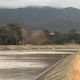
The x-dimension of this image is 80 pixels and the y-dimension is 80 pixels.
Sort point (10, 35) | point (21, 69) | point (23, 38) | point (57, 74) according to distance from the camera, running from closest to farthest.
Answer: point (57, 74), point (21, 69), point (23, 38), point (10, 35)

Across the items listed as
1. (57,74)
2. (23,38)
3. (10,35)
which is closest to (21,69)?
(57,74)

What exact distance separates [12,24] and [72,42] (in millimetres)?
14491

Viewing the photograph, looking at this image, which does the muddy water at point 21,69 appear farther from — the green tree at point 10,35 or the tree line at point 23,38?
the green tree at point 10,35

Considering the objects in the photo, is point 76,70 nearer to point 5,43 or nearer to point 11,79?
point 11,79

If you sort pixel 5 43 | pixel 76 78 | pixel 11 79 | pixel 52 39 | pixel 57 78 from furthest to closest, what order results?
pixel 52 39 → pixel 5 43 → pixel 11 79 → pixel 57 78 → pixel 76 78

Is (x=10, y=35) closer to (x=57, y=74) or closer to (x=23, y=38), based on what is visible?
(x=23, y=38)

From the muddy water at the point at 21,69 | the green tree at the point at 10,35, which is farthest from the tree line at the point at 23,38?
the muddy water at the point at 21,69

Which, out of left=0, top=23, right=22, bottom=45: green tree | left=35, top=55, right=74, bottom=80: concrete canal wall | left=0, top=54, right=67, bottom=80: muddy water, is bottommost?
left=35, top=55, right=74, bottom=80: concrete canal wall

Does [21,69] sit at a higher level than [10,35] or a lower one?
lower

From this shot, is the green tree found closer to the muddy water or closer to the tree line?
the tree line

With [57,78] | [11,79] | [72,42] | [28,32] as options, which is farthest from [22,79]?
[72,42]

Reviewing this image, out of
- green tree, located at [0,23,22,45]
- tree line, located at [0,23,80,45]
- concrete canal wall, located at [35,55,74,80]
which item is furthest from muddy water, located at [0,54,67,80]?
green tree, located at [0,23,22,45]

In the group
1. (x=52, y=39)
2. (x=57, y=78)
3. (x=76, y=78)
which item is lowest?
(x=76, y=78)

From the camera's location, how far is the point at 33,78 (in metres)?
21.1
